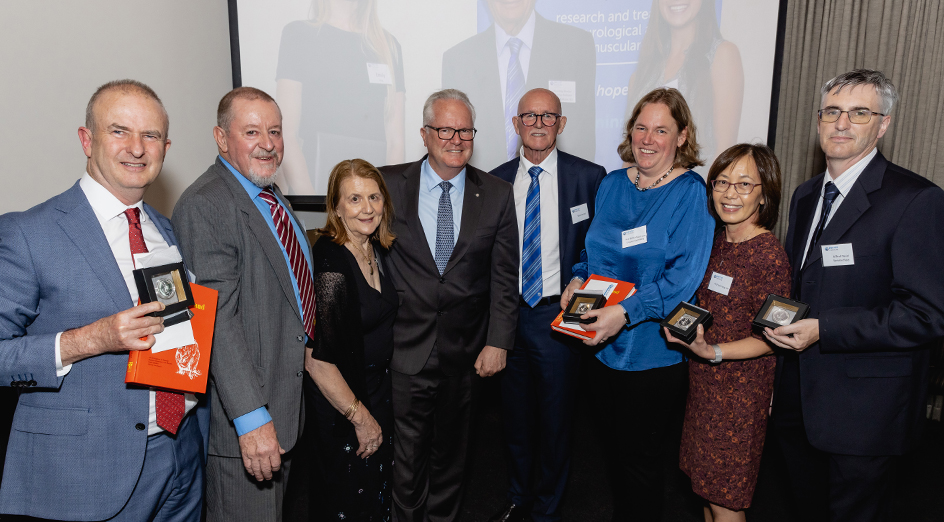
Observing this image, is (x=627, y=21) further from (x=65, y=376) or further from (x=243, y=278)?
A: (x=65, y=376)

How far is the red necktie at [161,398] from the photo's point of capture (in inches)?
63.9

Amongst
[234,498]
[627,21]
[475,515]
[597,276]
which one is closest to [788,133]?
[627,21]

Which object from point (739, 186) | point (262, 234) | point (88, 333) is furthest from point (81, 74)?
point (739, 186)

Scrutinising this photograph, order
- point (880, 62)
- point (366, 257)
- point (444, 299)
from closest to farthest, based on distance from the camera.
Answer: point (366, 257) < point (444, 299) < point (880, 62)

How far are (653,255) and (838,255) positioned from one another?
0.66 metres

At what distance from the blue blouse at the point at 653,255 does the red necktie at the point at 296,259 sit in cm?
132

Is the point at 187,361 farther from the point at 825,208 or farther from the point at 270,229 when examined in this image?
the point at 825,208

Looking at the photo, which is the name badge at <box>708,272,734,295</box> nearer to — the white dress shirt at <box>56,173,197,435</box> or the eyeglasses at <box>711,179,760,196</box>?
the eyeglasses at <box>711,179,760,196</box>

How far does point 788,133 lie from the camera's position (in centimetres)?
426

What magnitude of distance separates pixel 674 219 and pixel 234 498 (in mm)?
2089

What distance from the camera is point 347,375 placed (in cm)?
206

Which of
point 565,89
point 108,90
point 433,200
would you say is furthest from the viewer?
point 565,89

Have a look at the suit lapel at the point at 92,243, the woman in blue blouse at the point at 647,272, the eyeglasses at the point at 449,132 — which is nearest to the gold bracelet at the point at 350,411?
the suit lapel at the point at 92,243

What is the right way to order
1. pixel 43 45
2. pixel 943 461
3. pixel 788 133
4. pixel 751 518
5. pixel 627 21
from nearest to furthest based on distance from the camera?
pixel 43 45
pixel 751 518
pixel 943 461
pixel 627 21
pixel 788 133
